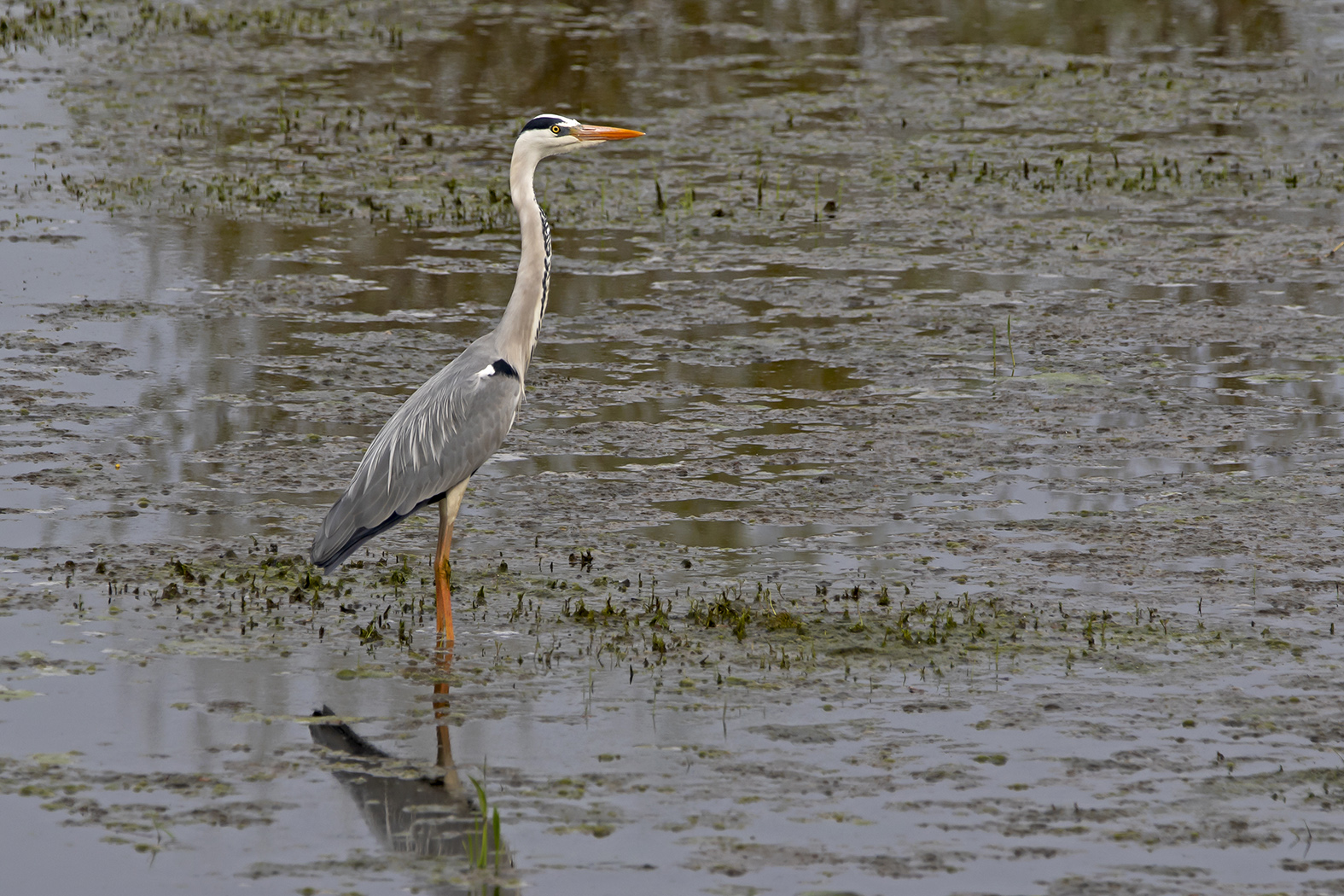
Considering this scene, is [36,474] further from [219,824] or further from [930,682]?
[930,682]

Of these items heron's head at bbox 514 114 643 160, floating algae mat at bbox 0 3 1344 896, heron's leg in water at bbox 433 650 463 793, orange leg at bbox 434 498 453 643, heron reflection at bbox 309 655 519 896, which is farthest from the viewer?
heron's head at bbox 514 114 643 160

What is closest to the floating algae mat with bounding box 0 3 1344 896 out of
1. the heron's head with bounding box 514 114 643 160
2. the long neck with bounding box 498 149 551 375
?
the long neck with bounding box 498 149 551 375

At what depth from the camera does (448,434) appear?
7.75 meters

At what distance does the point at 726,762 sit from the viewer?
6266 millimetres

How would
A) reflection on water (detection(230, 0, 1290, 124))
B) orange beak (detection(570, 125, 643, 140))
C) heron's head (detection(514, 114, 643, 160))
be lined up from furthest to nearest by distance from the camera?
reflection on water (detection(230, 0, 1290, 124)), orange beak (detection(570, 125, 643, 140)), heron's head (detection(514, 114, 643, 160))

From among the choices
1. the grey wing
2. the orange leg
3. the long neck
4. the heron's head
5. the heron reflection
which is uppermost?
the heron's head

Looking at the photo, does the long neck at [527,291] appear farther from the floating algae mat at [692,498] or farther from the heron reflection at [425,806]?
the heron reflection at [425,806]

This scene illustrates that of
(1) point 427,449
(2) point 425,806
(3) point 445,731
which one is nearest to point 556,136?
(1) point 427,449

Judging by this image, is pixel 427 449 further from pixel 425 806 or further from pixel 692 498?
pixel 425 806

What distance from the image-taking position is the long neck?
8.16 meters

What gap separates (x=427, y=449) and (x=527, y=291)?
0.98m

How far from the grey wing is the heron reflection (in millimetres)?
1069

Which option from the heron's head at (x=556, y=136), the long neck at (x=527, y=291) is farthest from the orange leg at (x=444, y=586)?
the heron's head at (x=556, y=136)

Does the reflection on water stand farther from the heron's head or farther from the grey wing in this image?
the grey wing
